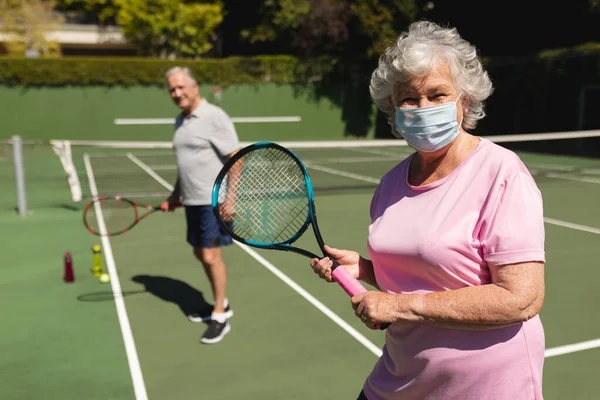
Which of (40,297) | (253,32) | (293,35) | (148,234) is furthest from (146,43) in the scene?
(40,297)

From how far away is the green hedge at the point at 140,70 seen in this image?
77.8 feet

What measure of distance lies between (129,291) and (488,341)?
494cm

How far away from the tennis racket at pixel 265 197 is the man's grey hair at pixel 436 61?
756 millimetres

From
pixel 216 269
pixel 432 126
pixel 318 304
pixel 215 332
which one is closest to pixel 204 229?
pixel 216 269

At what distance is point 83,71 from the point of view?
24391 mm

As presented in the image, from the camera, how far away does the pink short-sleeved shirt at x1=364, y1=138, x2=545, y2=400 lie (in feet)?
5.71

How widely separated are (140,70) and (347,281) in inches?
965

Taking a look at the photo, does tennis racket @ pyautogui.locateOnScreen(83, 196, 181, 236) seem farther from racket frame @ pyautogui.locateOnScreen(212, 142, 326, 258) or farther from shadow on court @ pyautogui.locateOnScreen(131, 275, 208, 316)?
racket frame @ pyautogui.locateOnScreen(212, 142, 326, 258)

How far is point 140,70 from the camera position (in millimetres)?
25109

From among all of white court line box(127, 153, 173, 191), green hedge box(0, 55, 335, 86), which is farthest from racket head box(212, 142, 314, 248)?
green hedge box(0, 55, 335, 86)

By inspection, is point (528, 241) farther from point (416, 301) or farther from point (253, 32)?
point (253, 32)

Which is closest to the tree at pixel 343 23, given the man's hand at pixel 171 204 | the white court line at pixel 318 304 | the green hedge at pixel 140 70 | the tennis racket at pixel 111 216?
the green hedge at pixel 140 70

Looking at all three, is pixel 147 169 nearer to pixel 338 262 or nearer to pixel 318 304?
pixel 318 304

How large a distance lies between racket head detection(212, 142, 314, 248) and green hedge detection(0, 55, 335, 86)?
75.1ft
